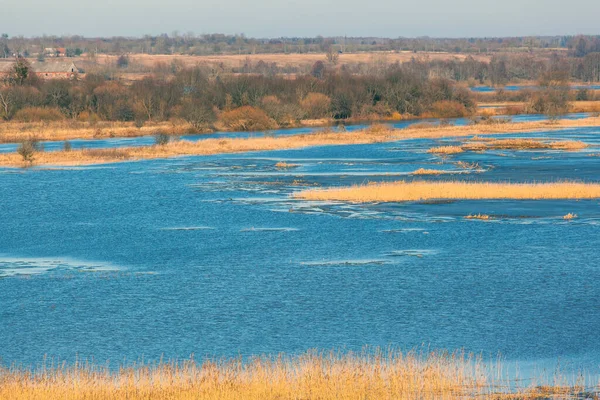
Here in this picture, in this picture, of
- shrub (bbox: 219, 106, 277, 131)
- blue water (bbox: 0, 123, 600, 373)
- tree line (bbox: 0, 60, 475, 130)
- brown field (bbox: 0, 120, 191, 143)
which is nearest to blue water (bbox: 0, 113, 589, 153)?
brown field (bbox: 0, 120, 191, 143)

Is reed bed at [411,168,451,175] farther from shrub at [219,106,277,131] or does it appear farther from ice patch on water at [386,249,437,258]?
shrub at [219,106,277,131]

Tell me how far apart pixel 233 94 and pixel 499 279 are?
80.2 m

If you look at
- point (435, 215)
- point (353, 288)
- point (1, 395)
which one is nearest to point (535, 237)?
point (435, 215)

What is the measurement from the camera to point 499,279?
2628 centimetres

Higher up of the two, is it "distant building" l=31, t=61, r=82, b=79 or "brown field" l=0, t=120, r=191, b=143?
"distant building" l=31, t=61, r=82, b=79

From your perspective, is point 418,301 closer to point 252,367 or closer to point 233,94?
point 252,367

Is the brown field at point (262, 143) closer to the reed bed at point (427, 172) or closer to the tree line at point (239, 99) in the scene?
the tree line at point (239, 99)

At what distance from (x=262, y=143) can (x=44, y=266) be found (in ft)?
148

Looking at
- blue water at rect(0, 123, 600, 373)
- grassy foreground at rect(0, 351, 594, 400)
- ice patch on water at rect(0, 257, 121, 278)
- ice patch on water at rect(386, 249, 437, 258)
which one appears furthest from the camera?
ice patch on water at rect(386, 249, 437, 258)

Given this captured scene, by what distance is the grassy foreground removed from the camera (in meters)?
15.8

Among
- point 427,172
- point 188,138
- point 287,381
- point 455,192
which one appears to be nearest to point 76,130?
point 188,138

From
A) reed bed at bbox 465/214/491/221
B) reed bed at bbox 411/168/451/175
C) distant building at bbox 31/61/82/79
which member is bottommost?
reed bed at bbox 411/168/451/175

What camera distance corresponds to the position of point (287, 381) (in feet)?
54.3

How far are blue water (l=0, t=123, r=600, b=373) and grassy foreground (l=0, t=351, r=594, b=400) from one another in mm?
1396
